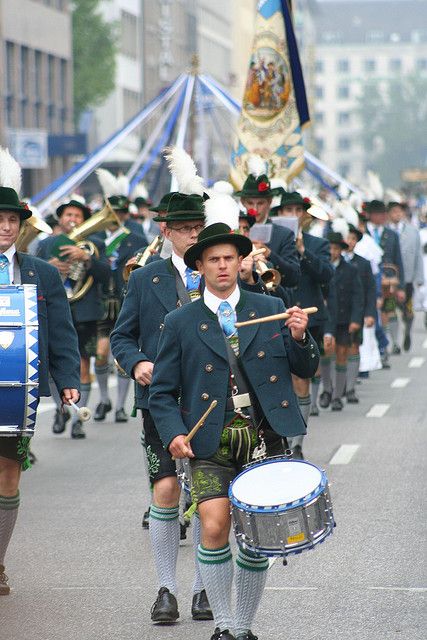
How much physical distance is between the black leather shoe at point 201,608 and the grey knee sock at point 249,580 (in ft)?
2.94

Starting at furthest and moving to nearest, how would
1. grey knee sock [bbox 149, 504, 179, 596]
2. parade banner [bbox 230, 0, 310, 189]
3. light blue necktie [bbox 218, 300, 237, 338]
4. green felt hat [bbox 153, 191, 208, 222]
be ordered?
parade banner [bbox 230, 0, 310, 189] < green felt hat [bbox 153, 191, 208, 222] < grey knee sock [bbox 149, 504, 179, 596] < light blue necktie [bbox 218, 300, 237, 338]

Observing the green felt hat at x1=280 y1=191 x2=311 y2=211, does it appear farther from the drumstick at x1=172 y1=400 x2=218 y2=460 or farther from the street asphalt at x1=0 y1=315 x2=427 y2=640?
the drumstick at x1=172 y1=400 x2=218 y2=460

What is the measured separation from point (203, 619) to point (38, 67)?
53313mm

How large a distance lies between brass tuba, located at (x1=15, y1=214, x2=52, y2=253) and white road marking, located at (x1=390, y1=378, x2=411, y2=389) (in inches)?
285

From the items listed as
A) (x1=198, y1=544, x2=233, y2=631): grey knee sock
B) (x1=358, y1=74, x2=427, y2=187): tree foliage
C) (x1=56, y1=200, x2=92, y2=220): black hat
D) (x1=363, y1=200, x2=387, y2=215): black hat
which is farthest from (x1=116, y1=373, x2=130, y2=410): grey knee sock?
(x1=358, y1=74, x2=427, y2=187): tree foliage

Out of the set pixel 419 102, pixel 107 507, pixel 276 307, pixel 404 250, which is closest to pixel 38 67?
pixel 404 250

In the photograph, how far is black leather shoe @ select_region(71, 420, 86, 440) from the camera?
568 inches

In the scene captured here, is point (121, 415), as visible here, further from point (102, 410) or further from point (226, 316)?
point (226, 316)

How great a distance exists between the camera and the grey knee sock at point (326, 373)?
1642cm

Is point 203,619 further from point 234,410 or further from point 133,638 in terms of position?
point 234,410

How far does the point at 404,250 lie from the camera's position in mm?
24172

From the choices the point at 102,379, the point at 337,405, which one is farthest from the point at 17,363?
the point at 337,405

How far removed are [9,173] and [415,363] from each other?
14.0 metres

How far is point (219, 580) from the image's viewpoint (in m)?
6.55
